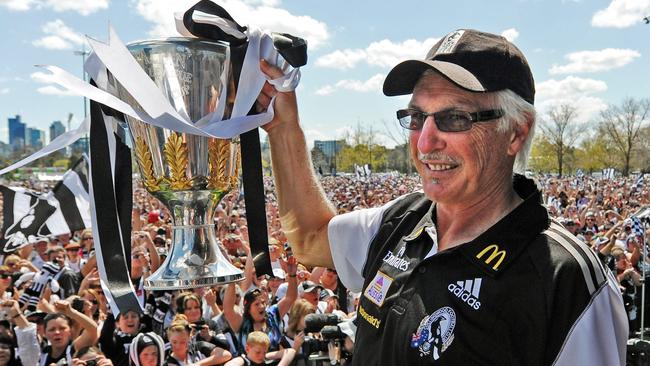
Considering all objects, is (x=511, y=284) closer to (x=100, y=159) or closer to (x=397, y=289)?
(x=397, y=289)

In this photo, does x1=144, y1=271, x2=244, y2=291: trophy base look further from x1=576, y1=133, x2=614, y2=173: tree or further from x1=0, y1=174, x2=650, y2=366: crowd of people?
x1=576, y1=133, x2=614, y2=173: tree

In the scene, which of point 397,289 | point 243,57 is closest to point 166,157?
point 243,57

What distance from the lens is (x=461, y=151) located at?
1617 mm

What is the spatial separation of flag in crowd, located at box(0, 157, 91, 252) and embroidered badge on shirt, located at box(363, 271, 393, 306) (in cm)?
434

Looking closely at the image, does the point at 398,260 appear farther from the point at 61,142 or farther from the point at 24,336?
the point at 24,336

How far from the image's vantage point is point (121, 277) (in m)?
1.76

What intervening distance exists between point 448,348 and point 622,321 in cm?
41

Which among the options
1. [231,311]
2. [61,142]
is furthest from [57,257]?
[61,142]

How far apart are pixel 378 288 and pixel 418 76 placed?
2.00ft

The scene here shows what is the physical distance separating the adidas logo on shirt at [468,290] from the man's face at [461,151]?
25 centimetres

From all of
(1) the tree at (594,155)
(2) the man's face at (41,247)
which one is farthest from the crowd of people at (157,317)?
(1) the tree at (594,155)

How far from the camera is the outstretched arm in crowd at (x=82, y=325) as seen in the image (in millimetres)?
5199

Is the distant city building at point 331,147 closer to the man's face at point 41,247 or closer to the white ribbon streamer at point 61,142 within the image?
the man's face at point 41,247

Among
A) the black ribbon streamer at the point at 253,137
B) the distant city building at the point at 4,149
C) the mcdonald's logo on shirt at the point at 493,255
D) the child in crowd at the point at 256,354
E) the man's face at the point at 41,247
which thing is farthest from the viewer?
the distant city building at the point at 4,149
